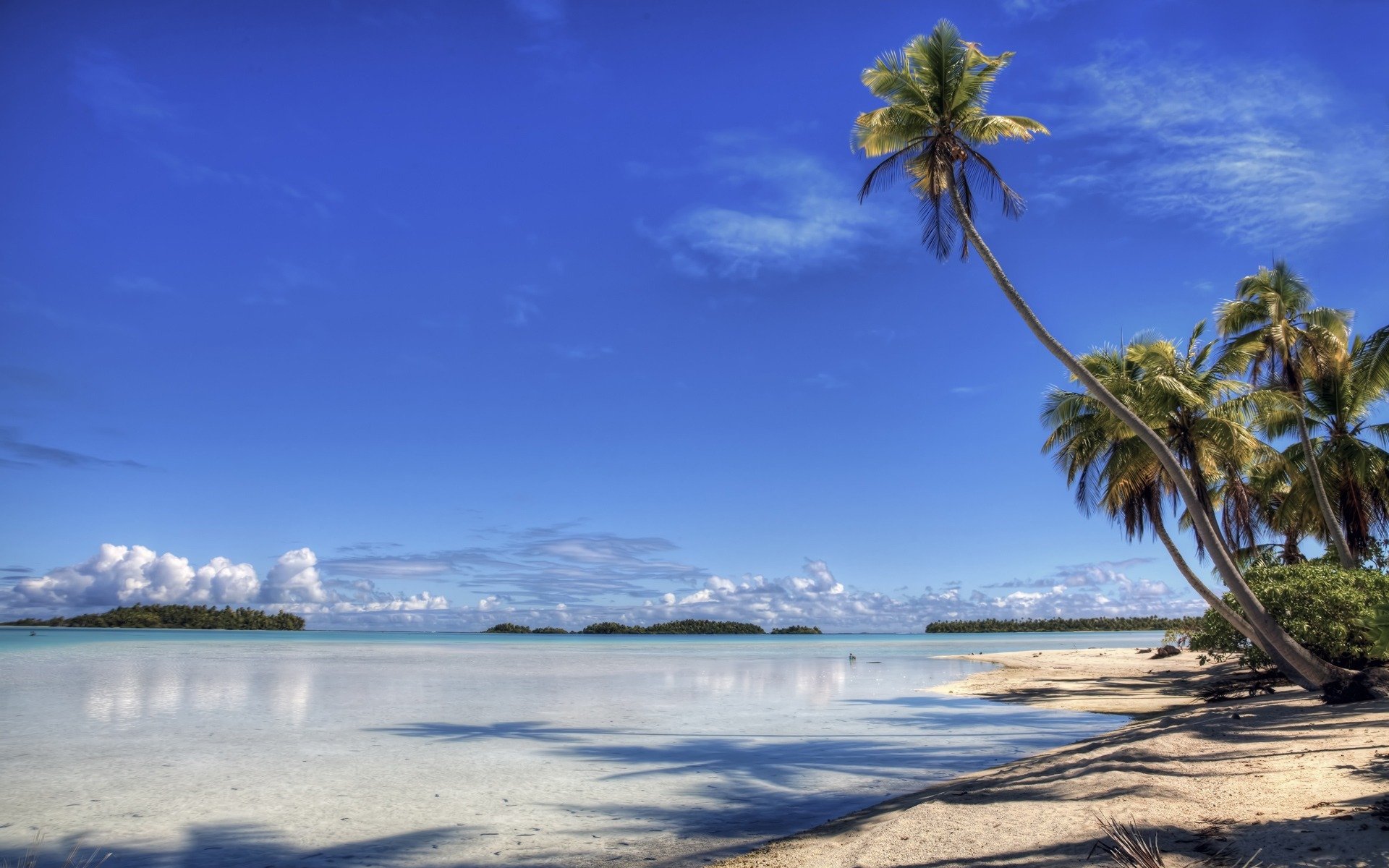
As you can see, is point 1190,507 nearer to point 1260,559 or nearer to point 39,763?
point 1260,559

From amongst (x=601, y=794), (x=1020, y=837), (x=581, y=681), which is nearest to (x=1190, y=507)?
(x=1020, y=837)

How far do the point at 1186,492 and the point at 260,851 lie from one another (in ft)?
47.3

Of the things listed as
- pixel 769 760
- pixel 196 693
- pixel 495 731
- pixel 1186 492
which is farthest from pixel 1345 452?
pixel 196 693

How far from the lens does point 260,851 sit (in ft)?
29.9

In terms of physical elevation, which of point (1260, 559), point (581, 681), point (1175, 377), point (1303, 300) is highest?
point (1303, 300)

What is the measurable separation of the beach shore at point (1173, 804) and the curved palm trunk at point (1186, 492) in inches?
39.6

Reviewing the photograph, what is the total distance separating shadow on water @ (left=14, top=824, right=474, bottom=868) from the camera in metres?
8.69

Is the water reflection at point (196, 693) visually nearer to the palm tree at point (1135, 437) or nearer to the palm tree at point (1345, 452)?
the palm tree at point (1135, 437)

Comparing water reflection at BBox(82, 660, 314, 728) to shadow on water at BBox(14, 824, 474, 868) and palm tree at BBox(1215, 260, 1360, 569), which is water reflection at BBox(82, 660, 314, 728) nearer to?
shadow on water at BBox(14, 824, 474, 868)

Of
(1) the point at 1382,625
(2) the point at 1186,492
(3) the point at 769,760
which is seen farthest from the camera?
(3) the point at 769,760

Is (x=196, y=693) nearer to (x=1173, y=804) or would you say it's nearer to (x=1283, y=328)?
(x=1173, y=804)

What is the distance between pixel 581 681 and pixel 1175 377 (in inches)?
1074

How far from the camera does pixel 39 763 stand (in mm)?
14109

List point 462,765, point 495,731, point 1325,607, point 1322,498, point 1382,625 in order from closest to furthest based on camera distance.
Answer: point 1382,625 < point 462,765 < point 1325,607 < point 1322,498 < point 495,731
